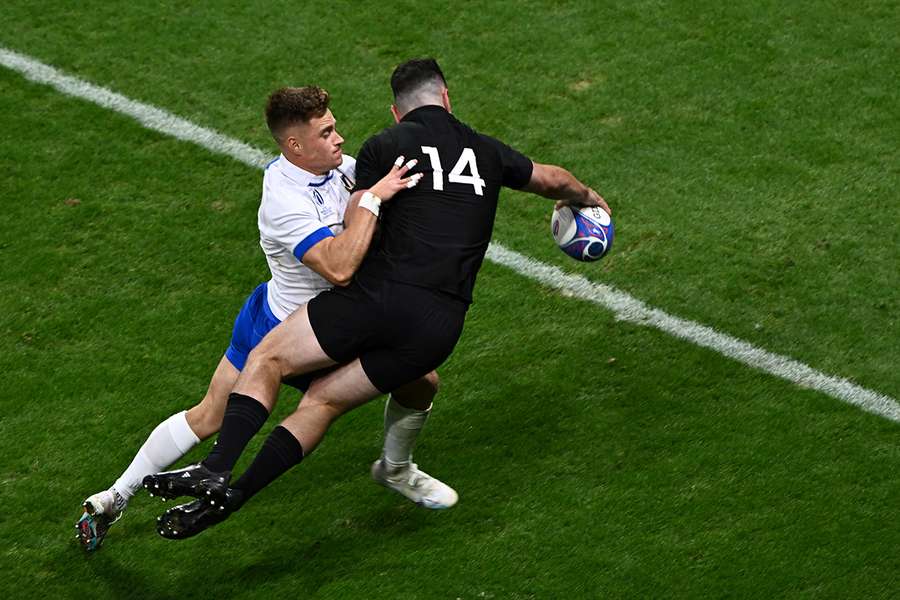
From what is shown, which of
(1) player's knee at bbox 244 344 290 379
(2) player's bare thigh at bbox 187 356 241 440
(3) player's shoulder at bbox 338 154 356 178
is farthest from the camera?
(3) player's shoulder at bbox 338 154 356 178

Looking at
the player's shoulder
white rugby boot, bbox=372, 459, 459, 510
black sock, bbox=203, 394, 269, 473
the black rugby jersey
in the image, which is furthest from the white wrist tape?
white rugby boot, bbox=372, 459, 459, 510

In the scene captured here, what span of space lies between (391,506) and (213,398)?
101 centimetres

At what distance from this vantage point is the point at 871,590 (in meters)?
6.31

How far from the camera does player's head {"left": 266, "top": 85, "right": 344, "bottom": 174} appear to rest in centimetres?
620

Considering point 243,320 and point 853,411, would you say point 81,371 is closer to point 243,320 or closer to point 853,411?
point 243,320

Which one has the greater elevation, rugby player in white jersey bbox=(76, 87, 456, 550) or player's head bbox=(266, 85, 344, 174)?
player's head bbox=(266, 85, 344, 174)

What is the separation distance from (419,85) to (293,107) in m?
0.57

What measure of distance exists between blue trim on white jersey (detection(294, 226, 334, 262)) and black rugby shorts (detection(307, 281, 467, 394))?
212 millimetres

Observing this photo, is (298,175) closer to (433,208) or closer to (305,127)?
(305,127)

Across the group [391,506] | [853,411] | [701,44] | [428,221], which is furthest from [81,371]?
[701,44]

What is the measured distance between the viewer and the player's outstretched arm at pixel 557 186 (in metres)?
6.56

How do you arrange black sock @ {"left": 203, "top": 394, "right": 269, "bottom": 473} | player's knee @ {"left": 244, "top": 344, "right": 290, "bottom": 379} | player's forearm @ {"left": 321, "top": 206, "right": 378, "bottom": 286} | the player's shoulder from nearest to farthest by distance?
black sock @ {"left": 203, "top": 394, "right": 269, "bottom": 473} < player's forearm @ {"left": 321, "top": 206, "right": 378, "bottom": 286} < player's knee @ {"left": 244, "top": 344, "right": 290, "bottom": 379} < the player's shoulder

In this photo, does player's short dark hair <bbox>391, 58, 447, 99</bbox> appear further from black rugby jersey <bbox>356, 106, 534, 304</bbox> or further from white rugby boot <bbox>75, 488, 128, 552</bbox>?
white rugby boot <bbox>75, 488, 128, 552</bbox>

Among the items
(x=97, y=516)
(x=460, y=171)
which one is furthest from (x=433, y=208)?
(x=97, y=516)
